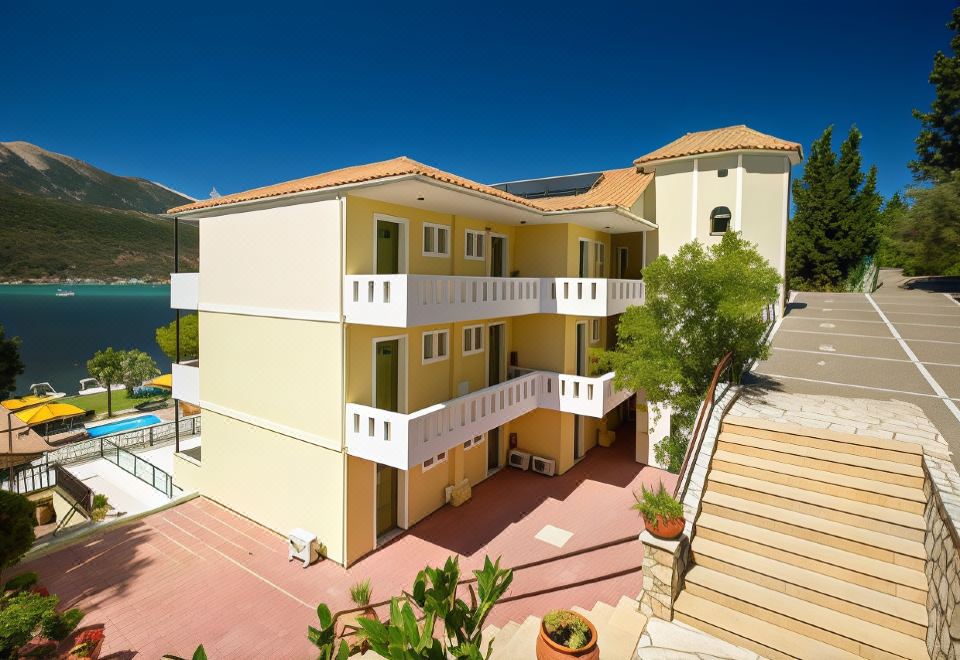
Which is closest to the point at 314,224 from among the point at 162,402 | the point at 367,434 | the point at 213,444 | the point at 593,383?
the point at 367,434

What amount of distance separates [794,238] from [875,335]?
19.6m

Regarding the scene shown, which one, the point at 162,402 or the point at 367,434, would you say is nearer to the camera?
the point at 367,434

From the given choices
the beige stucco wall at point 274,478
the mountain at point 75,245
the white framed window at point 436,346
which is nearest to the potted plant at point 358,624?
the beige stucco wall at point 274,478

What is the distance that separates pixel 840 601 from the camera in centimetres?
608

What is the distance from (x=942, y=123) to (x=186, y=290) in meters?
38.1

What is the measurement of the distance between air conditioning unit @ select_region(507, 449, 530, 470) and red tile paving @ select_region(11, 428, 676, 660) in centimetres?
155

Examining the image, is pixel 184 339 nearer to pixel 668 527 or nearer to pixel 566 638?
pixel 566 638

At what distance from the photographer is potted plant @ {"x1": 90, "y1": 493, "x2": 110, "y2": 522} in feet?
43.3

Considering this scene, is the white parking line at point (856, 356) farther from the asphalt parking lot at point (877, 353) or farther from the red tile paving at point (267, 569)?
the red tile paving at point (267, 569)

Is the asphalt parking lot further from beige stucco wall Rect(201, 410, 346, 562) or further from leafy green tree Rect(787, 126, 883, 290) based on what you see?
beige stucco wall Rect(201, 410, 346, 562)

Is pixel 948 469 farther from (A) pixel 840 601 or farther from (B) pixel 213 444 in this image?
(B) pixel 213 444

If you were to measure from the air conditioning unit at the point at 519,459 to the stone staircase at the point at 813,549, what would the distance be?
8.51m

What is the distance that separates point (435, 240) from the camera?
1272 cm

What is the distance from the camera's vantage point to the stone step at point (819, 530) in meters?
6.34
